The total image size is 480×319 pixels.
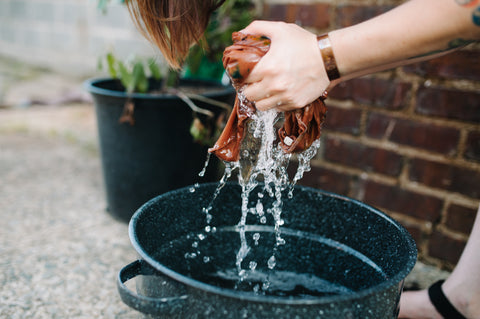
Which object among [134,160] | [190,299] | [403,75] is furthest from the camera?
[134,160]

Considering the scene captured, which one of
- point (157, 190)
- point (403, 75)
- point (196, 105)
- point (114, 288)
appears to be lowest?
point (114, 288)

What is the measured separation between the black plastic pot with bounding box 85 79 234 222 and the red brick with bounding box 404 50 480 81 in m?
0.63

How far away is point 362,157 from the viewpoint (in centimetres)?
141

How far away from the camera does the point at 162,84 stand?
1.67 metres

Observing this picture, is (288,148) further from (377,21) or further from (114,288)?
(114,288)

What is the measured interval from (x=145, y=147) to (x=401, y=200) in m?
0.87

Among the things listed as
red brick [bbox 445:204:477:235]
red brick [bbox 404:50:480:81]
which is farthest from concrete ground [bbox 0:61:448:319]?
red brick [bbox 404:50:480:81]

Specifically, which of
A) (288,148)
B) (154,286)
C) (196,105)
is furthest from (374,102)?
(154,286)

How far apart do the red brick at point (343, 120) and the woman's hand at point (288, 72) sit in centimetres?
73

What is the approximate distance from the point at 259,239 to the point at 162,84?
872mm

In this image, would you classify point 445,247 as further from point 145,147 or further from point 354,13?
point 145,147

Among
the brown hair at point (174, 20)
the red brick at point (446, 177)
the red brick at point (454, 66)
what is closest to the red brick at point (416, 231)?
the red brick at point (446, 177)

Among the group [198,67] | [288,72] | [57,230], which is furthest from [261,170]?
[57,230]

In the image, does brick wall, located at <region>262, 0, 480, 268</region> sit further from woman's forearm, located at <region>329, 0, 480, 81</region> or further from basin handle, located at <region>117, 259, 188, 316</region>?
basin handle, located at <region>117, 259, 188, 316</region>
